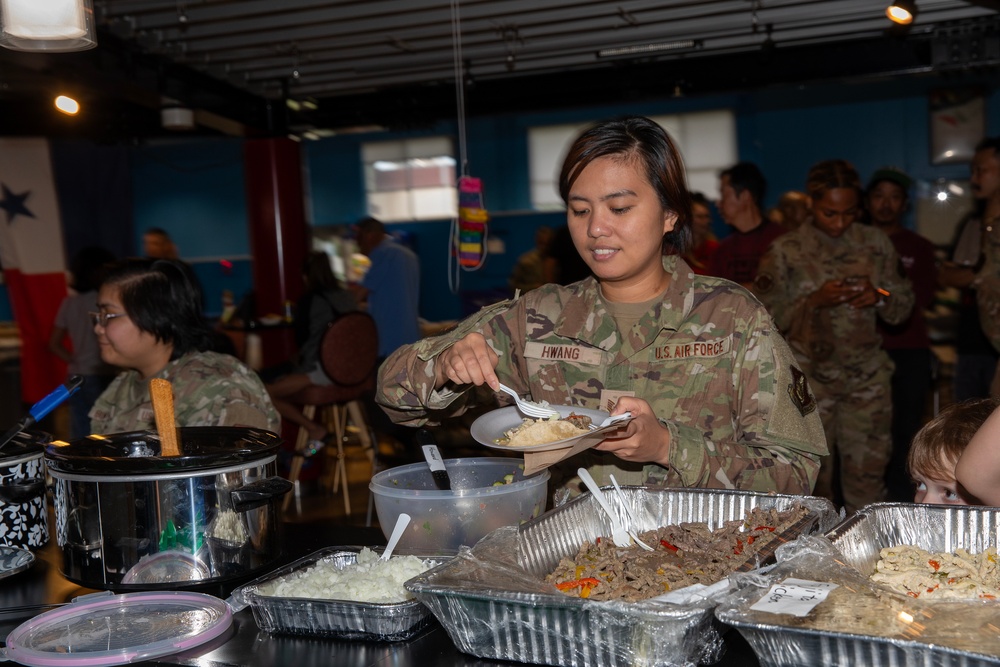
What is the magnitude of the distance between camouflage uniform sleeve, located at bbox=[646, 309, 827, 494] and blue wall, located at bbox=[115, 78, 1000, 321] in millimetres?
5634

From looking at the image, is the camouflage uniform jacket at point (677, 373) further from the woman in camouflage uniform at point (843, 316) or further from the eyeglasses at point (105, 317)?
the woman in camouflage uniform at point (843, 316)

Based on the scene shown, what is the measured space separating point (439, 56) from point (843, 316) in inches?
132

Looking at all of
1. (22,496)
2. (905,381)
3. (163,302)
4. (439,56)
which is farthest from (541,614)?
(439,56)

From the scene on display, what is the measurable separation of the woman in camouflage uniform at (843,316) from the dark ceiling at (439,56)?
164cm

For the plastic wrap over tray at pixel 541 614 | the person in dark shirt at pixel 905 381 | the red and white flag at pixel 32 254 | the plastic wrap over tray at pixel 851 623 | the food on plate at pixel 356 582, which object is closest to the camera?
the plastic wrap over tray at pixel 851 623

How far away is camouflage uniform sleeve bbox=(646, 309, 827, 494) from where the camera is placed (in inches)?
63.4

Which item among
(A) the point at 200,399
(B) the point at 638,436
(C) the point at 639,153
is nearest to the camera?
(B) the point at 638,436

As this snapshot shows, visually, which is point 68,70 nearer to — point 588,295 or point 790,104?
point 588,295

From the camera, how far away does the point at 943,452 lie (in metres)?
1.65

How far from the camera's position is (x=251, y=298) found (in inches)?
272

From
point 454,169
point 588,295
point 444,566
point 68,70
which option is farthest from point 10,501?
point 454,169

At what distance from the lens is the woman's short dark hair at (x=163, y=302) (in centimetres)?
240

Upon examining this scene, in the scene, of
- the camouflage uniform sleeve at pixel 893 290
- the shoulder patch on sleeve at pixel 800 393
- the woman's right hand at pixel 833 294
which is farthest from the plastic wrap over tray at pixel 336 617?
the camouflage uniform sleeve at pixel 893 290

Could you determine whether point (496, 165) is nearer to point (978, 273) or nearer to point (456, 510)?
point (978, 273)
